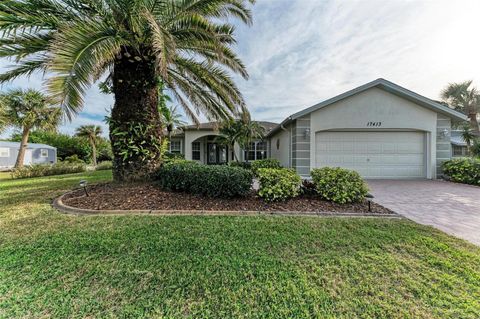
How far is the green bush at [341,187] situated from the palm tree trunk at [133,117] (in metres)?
5.46

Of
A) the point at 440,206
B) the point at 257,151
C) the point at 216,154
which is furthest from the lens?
the point at 216,154

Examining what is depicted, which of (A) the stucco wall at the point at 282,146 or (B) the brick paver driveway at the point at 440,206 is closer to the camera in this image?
(B) the brick paver driveway at the point at 440,206

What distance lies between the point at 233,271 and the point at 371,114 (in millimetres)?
11506

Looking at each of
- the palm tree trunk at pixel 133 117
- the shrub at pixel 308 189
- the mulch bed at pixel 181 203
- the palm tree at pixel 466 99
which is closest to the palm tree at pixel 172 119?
the palm tree trunk at pixel 133 117

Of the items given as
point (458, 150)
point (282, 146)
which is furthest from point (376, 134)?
point (458, 150)

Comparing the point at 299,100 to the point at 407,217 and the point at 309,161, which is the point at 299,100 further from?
the point at 407,217

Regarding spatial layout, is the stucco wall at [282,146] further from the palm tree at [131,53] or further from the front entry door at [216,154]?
the palm tree at [131,53]

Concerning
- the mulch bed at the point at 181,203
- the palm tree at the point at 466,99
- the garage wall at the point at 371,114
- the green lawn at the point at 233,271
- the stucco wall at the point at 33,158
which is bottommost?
the green lawn at the point at 233,271

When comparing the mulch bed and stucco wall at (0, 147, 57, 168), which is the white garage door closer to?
the mulch bed

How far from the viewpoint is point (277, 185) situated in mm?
5461

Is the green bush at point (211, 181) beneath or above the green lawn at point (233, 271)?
above

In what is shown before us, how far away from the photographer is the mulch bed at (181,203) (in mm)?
5078

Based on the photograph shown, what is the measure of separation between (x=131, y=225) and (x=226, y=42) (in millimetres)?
6771

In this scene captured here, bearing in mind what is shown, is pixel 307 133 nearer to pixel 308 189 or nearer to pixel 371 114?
pixel 371 114
